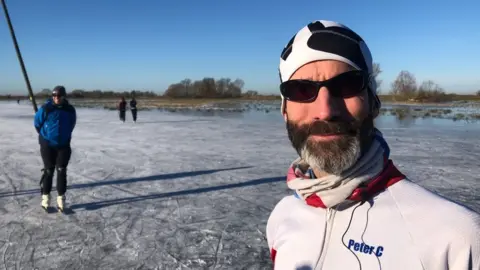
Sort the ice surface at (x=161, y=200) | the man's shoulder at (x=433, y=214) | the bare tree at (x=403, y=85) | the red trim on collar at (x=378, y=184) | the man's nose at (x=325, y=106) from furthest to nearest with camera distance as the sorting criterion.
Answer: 1. the bare tree at (x=403, y=85)
2. the ice surface at (x=161, y=200)
3. the man's nose at (x=325, y=106)
4. the red trim on collar at (x=378, y=184)
5. the man's shoulder at (x=433, y=214)

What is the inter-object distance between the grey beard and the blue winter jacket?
4.81 meters

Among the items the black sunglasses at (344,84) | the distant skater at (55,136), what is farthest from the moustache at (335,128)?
the distant skater at (55,136)

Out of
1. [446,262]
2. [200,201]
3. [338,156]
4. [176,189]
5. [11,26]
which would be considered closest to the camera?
[446,262]

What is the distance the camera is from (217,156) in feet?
31.2

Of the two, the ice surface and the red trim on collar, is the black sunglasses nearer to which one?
the red trim on collar

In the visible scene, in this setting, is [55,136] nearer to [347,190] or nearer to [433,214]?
[347,190]

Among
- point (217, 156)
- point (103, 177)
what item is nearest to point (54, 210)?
point (103, 177)

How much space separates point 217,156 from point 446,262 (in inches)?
339

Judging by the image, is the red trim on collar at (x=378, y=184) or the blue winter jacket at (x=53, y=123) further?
the blue winter jacket at (x=53, y=123)

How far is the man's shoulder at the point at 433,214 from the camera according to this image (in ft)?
3.21

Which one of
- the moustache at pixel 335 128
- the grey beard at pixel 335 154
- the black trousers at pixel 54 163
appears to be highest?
the moustache at pixel 335 128

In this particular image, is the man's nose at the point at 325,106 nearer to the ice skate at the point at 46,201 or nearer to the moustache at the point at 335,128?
the moustache at the point at 335,128

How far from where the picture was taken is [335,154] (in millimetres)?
1217

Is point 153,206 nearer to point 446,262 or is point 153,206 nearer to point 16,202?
point 16,202
